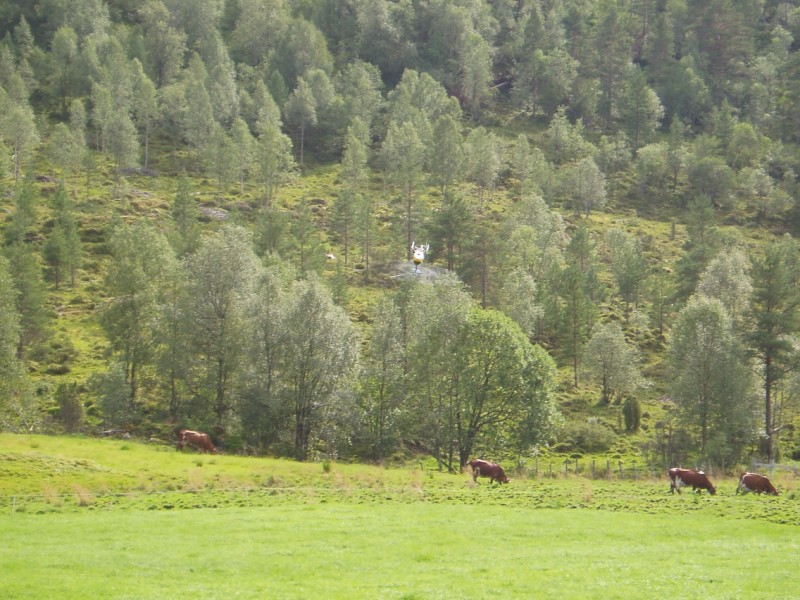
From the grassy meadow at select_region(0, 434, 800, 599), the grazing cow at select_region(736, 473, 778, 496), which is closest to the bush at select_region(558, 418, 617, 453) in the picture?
the grassy meadow at select_region(0, 434, 800, 599)

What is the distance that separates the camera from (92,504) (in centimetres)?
3697

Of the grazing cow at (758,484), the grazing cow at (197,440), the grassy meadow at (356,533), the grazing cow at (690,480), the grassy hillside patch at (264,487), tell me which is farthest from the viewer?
the grazing cow at (197,440)

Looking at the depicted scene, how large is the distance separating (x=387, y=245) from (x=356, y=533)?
3541 inches

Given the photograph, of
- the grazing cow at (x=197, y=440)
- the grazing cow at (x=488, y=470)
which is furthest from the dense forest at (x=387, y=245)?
the grazing cow at (x=488, y=470)

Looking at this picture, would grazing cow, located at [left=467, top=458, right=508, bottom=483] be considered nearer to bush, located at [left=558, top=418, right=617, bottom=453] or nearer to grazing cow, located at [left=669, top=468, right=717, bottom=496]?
grazing cow, located at [left=669, top=468, right=717, bottom=496]

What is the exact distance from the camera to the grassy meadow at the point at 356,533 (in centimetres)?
2331

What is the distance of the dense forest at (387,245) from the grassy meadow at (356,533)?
16.3 meters

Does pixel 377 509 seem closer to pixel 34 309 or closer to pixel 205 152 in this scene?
pixel 34 309

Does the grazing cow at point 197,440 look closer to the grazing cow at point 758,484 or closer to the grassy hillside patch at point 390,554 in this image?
the grassy hillside patch at point 390,554

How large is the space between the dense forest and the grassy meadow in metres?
16.3

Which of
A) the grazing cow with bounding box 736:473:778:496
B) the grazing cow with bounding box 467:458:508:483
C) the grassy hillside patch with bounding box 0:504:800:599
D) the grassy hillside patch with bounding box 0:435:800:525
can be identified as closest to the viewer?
the grassy hillside patch with bounding box 0:504:800:599

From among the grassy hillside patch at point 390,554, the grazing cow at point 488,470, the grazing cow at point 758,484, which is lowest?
the grassy hillside patch at point 390,554

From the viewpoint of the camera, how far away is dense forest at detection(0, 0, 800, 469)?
64.6 meters

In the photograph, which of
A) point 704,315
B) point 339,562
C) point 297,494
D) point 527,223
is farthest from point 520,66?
point 339,562
